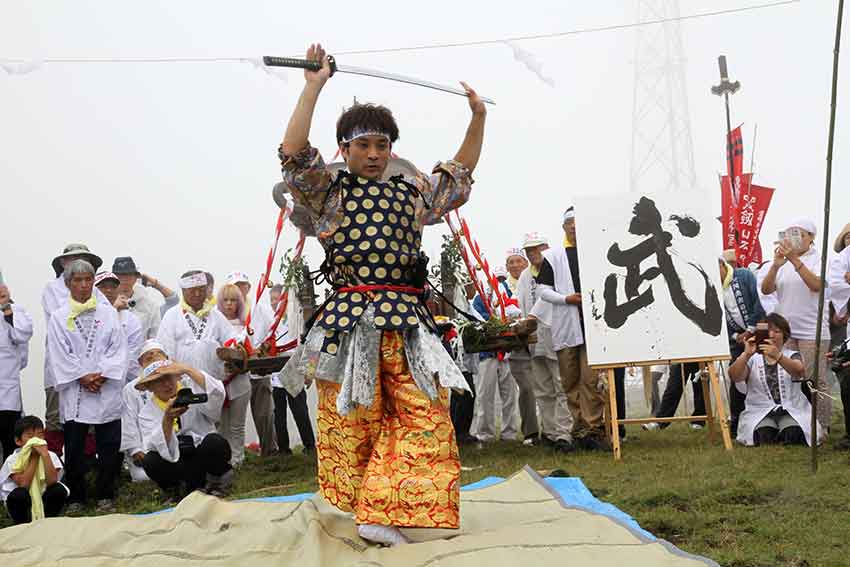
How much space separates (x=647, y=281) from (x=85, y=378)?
3.87 metres

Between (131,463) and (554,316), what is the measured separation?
3.27 meters

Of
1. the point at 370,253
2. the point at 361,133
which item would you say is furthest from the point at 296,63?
the point at 370,253

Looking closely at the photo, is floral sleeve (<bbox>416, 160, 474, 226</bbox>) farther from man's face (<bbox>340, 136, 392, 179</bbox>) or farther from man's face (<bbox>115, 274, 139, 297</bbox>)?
man's face (<bbox>115, 274, 139, 297</bbox>)

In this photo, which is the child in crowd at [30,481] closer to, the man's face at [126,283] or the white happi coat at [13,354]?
the white happi coat at [13,354]

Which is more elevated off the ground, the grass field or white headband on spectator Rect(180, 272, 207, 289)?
white headband on spectator Rect(180, 272, 207, 289)

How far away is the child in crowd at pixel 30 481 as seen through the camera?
4992 millimetres

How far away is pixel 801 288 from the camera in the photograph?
676cm

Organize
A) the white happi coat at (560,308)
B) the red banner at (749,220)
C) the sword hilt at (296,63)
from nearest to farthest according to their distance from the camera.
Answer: the sword hilt at (296,63)
the white happi coat at (560,308)
the red banner at (749,220)

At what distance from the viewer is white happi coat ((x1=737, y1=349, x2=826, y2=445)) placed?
21.3ft

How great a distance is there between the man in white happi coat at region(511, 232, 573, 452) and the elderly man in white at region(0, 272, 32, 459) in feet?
12.1

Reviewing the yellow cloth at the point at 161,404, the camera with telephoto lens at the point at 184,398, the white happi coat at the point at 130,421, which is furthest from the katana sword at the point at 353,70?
the white happi coat at the point at 130,421

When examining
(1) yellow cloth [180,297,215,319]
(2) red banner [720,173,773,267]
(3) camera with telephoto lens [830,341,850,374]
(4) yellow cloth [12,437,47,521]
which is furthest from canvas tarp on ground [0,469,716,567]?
(2) red banner [720,173,773,267]

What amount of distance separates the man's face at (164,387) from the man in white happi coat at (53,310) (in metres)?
1.03

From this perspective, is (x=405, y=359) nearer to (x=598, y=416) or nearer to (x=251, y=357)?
(x=251, y=357)
